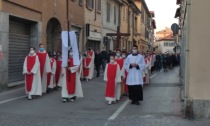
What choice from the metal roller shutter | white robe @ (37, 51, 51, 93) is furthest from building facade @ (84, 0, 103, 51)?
white robe @ (37, 51, 51, 93)

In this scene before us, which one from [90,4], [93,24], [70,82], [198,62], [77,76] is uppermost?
[90,4]

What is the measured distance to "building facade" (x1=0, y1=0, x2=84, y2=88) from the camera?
1625 cm

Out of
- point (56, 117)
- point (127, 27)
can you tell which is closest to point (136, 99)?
point (56, 117)

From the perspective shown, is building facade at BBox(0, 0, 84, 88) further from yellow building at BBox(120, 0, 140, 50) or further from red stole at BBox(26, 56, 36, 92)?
yellow building at BBox(120, 0, 140, 50)

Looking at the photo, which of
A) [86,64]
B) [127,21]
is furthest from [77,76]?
[127,21]

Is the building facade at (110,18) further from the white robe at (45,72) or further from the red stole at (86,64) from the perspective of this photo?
the white robe at (45,72)

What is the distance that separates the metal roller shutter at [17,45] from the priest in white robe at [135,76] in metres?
6.41

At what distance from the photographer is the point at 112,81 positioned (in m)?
13.3

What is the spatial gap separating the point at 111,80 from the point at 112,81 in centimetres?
4

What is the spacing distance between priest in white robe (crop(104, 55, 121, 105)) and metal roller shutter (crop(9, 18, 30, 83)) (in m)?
5.82

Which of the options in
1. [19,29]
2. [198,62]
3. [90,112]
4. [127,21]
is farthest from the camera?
[127,21]

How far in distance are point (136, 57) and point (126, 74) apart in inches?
46.9

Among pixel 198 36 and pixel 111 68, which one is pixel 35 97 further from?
pixel 198 36

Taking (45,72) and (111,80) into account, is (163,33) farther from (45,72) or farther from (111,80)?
(111,80)
